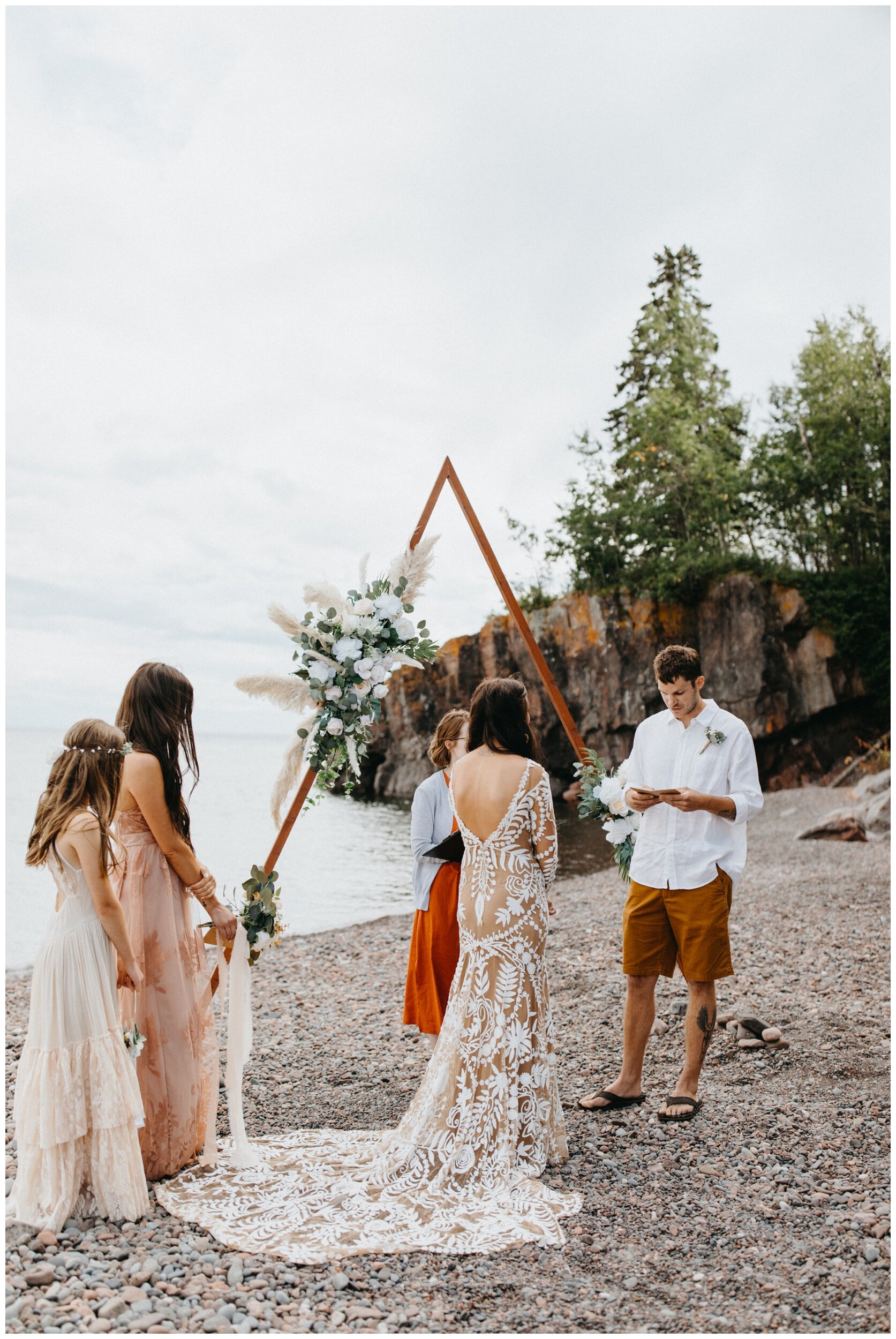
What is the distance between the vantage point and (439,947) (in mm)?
5090

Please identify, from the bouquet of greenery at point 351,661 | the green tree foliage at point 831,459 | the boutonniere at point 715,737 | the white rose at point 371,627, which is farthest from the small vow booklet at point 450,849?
the green tree foliage at point 831,459

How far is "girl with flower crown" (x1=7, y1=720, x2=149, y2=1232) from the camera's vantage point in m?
3.63

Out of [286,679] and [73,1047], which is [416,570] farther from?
[73,1047]

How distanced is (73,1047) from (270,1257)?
1140 millimetres

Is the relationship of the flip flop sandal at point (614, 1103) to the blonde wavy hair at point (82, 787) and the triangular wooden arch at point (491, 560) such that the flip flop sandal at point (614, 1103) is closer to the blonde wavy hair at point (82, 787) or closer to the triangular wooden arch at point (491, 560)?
the triangular wooden arch at point (491, 560)

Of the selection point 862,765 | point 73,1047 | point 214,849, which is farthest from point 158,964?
point 862,765

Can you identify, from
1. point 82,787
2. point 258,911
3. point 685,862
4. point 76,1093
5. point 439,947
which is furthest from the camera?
point 439,947

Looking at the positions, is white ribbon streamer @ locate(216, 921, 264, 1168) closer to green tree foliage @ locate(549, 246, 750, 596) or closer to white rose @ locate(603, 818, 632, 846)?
white rose @ locate(603, 818, 632, 846)

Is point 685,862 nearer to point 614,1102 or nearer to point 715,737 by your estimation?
point 715,737

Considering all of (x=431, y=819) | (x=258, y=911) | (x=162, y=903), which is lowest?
(x=258, y=911)

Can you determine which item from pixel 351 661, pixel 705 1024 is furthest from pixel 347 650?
pixel 705 1024

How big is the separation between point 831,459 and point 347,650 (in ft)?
74.5

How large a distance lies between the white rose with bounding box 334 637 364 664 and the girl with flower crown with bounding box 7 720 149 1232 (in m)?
1.32

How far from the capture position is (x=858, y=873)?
444 inches
